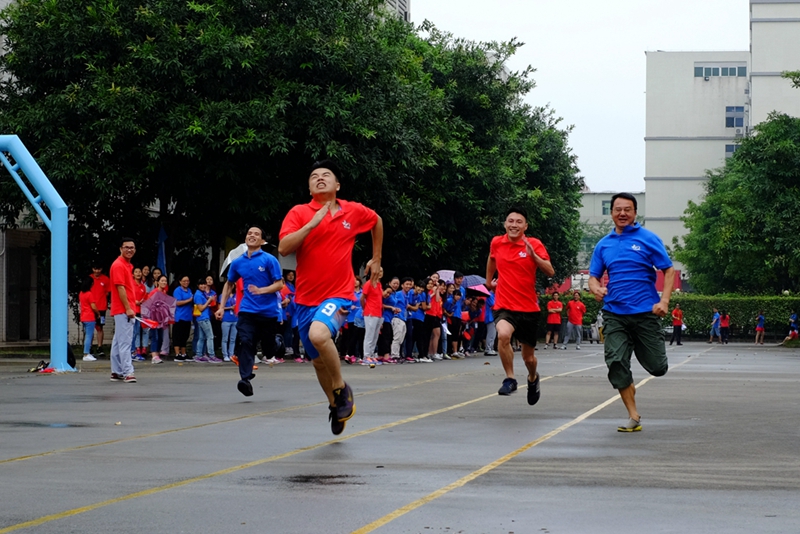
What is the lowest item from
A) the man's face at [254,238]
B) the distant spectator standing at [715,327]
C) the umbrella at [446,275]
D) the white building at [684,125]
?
the distant spectator standing at [715,327]

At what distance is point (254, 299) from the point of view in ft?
46.4

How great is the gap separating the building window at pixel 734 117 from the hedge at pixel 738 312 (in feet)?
165

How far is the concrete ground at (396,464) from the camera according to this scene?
5.88 metres

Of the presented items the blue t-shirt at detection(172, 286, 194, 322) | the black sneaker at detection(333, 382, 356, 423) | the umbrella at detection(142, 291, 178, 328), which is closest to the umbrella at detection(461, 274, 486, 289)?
the blue t-shirt at detection(172, 286, 194, 322)

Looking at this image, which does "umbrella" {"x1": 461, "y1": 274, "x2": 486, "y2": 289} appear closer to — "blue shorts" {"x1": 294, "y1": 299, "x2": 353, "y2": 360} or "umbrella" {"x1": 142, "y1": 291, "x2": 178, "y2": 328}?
"umbrella" {"x1": 142, "y1": 291, "x2": 178, "y2": 328}

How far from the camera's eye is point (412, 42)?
42.8 m

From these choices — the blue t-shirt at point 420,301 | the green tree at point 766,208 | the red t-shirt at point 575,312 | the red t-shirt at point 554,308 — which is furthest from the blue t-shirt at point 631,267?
the green tree at point 766,208

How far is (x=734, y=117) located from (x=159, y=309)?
9460cm

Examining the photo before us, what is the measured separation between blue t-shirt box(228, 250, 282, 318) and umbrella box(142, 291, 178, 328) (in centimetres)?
1055

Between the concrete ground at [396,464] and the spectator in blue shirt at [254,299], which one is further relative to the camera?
the spectator in blue shirt at [254,299]

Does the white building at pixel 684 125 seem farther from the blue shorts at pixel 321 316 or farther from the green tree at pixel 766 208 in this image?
the blue shorts at pixel 321 316

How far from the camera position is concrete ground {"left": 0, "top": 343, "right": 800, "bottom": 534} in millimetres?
5879

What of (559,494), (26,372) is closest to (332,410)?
(559,494)

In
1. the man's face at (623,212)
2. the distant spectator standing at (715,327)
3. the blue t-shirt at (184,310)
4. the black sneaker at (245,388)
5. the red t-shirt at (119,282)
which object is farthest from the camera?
the distant spectator standing at (715,327)
